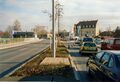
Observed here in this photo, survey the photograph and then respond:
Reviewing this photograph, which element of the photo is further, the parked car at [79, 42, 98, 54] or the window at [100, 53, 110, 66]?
the parked car at [79, 42, 98, 54]

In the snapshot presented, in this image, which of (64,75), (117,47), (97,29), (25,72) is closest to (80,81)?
(64,75)

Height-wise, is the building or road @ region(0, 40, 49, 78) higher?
the building

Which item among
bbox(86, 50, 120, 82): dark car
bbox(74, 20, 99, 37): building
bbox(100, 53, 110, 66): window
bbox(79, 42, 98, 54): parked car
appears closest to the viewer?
bbox(86, 50, 120, 82): dark car

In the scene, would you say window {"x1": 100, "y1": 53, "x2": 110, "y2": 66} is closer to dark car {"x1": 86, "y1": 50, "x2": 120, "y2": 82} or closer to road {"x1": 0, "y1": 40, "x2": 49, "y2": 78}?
dark car {"x1": 86, "y1": 50, "x2": 120, "y2": 82}

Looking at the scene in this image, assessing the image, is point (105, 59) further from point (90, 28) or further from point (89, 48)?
point (90, 28)

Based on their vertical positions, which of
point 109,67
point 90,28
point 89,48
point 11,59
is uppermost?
point 90,28

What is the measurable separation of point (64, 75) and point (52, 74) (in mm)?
535

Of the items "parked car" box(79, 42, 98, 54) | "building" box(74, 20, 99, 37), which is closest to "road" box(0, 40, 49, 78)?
"parked car" box(79, 42, 98, 54)

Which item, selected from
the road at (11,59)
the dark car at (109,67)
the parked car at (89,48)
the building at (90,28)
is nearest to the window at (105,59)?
the dark car at (109,67)

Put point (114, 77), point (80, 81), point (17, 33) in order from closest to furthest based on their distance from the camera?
point (114, 77) < point (80, 81) < point (17, 33)

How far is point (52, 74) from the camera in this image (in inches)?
468

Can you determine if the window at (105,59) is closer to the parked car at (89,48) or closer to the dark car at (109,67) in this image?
the dark car at (109,67)

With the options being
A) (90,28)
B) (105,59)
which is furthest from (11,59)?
(90,28)

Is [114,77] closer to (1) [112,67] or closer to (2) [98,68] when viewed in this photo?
(1) [112,67]
